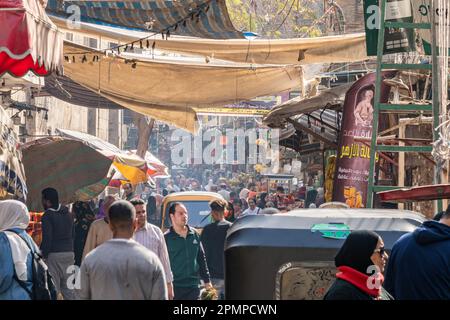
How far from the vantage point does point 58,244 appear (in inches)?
490

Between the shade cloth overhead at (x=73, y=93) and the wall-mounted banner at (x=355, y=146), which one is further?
the shade cloth overhead at (x=73, y=93)

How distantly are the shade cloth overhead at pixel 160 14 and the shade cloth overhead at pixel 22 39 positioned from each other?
193 inches

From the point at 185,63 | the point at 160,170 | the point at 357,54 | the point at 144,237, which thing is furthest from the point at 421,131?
the point at 160,170

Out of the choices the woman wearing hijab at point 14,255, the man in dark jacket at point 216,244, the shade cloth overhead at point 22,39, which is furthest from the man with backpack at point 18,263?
the man in dark jacket at point 216,244

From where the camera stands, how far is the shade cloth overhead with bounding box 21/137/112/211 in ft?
53.3

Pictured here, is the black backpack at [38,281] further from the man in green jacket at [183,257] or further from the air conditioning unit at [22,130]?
the air conditioning unit at [22,130]

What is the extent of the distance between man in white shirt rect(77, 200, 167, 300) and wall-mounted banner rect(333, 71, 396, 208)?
6.40 meters

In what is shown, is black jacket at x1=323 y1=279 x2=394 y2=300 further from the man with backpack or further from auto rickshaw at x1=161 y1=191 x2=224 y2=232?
auto rickshaw at x1=161 y1=191 x2=224 y2=232

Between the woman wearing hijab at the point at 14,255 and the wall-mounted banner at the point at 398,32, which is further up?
the wall-mounted banner at the point at 398,32

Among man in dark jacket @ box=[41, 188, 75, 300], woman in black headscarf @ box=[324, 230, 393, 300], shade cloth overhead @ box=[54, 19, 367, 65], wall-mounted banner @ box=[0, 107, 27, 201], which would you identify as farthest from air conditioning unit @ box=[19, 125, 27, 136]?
woman in black headscarf @ box=[324, 230, 393, 300]

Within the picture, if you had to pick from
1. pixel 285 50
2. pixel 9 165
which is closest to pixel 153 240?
pixel 9 165

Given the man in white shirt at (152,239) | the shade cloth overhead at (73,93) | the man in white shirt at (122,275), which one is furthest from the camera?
the shade cloth overhead at (73,93)

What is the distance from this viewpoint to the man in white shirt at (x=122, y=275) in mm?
5965

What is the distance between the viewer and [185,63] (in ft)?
56.2
